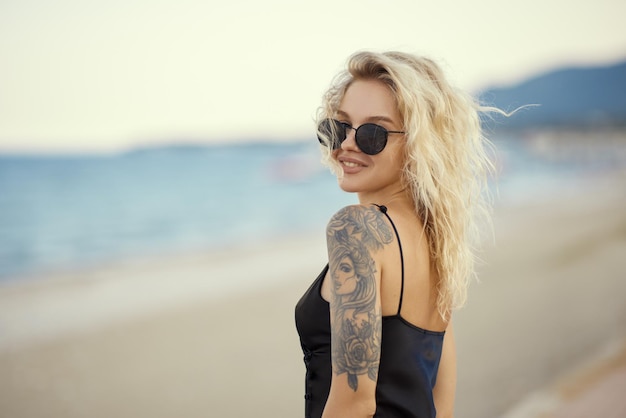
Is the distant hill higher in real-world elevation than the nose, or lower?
lower

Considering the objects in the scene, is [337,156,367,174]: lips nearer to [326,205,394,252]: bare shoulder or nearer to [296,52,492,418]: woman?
[296,52,492,418]: woman

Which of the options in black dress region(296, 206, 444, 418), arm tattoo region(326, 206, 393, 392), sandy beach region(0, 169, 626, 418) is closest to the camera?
arm tattoo region(326, 206, 393, 392)

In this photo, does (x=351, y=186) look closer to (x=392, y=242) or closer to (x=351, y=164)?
(x=351, y=164)

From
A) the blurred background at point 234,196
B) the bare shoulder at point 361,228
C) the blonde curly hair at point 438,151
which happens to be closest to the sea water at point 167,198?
the blurred background at point 234,196

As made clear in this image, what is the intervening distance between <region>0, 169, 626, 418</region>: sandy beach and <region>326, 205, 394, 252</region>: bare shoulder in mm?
3274

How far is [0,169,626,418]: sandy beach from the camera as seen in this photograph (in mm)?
5117

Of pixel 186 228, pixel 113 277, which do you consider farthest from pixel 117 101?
pixel 113 277

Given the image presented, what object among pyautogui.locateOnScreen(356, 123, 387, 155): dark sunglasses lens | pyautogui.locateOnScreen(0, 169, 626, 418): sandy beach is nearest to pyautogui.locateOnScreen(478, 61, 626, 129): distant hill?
pyautogui.locateOnScreen(0, 169, 626, 418): sandy beach

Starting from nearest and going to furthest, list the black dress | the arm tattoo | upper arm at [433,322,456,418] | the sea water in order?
the arm tattoo, the black dress, upper arm at [433,322,456,418], the sea water

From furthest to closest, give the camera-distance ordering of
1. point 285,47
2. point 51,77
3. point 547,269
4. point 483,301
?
1. point 285,47
2. point 51,77
3. point 547,269
4. point 483,301

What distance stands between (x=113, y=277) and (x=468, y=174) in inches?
384

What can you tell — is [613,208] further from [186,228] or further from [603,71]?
[603,71]

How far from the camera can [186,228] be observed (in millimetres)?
20172

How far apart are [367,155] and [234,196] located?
2608cm
